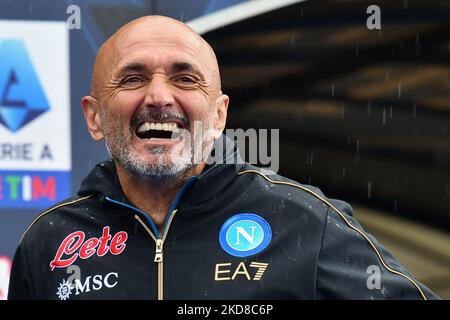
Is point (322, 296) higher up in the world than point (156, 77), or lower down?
lower down

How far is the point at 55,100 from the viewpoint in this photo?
360 centimetres

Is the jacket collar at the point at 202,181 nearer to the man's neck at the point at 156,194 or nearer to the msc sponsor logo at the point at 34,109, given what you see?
the man's neck at the point at 156,194

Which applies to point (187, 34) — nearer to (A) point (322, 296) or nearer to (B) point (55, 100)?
(A) point (322, 296)

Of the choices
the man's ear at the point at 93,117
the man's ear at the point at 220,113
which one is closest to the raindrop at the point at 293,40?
the man's ear at the point at 220,113

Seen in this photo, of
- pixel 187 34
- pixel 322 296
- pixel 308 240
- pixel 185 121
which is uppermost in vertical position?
pixel 187 34

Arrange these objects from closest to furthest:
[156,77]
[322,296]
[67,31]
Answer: [322,296] < [156,77] < [67,31]

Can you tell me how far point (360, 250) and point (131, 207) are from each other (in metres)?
0.60

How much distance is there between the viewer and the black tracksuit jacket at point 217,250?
6.22 ft

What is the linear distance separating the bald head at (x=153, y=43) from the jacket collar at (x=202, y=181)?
0.19 metres

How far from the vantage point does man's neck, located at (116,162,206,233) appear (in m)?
2.07

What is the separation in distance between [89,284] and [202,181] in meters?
0.40

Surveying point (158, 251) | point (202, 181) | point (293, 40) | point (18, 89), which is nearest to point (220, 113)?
point (202, 181)

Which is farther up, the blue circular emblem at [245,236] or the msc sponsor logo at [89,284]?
the blue circular emblem at [245,236]

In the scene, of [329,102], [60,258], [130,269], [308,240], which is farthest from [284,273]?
[329,102]
